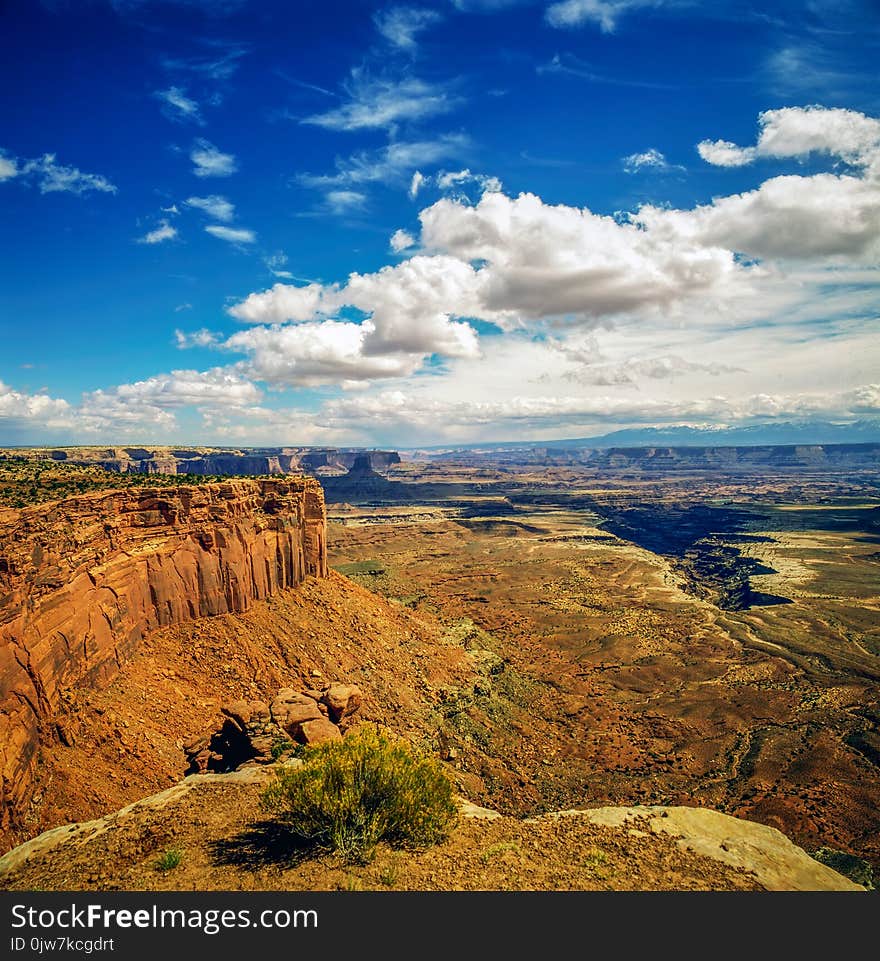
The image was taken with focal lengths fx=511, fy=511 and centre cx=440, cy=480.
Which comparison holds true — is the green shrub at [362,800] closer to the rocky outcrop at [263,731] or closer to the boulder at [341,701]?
the rocky outcrop at [263,731]

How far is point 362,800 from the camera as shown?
671 inches

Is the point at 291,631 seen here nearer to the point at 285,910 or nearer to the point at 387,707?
the point at 387,707

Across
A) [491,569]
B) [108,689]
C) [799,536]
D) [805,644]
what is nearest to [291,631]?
[108,689]

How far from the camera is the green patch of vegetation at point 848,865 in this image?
24312mm

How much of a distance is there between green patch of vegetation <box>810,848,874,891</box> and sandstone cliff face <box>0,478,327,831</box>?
37.4 m

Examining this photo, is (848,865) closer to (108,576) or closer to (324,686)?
(324,686)

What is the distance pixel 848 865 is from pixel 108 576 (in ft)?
144

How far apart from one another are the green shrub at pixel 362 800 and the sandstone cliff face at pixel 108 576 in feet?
43.1

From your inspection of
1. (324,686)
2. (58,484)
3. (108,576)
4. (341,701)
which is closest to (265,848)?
(341,701)

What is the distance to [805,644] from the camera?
67.7 metres

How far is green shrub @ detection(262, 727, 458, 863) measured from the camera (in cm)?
1580

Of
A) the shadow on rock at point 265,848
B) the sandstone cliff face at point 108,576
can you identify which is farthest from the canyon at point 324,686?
the shadow on rock at point 265,848

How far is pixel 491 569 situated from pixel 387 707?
84.1 m

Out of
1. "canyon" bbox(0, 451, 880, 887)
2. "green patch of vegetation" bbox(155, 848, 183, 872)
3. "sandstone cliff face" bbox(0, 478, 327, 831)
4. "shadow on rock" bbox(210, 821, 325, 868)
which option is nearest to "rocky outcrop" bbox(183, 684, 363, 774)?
"canyon" bbox(0, 451, 880, 887)
